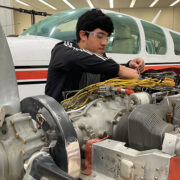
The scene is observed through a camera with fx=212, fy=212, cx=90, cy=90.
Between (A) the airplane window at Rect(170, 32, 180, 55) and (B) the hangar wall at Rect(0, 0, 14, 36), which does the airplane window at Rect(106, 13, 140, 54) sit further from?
(B) the hangar wall at Rect(0, 0, 14, 36)

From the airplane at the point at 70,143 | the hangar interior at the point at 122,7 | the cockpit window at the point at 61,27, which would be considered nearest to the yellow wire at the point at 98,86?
the airplane at the point at 70,143

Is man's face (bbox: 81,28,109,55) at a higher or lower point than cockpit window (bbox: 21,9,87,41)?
lower

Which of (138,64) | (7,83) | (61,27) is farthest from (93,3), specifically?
(7,83)

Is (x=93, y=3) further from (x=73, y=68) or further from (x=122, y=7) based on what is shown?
(x=73, y=68)

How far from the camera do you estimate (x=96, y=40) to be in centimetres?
171

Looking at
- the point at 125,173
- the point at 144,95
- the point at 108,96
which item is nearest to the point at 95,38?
the point at 108,96

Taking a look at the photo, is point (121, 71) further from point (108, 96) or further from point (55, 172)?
point (55, 172)

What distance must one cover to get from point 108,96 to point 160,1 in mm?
12505

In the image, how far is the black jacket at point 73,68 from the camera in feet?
4.68

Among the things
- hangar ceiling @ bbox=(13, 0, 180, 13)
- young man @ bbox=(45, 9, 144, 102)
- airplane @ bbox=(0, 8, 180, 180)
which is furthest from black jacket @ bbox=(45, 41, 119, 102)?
hangar ceiling @ bbox=(13, 0, 180, 13)

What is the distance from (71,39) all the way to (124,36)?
1023 millimetres

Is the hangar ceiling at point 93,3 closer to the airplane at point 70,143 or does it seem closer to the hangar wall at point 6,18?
the hangar wall at point 6,18

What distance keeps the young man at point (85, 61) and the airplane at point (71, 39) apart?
934 millimetres

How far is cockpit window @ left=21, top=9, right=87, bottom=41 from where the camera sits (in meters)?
3.07
